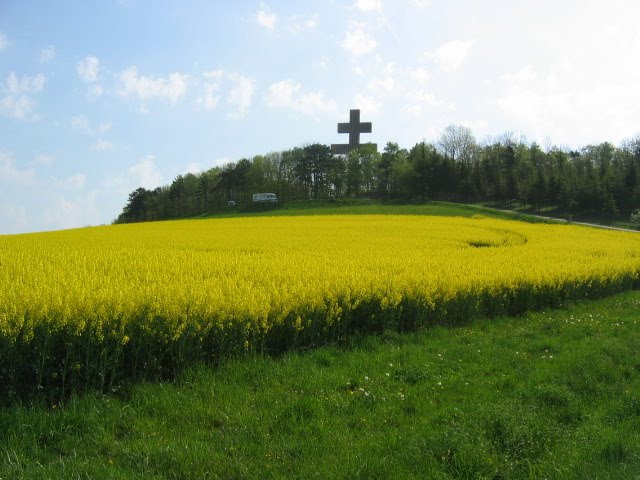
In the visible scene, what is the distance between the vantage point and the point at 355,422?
187 inches

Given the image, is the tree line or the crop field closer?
the crop field

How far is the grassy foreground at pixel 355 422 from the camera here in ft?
12.7

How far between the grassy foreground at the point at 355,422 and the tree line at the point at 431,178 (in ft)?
193

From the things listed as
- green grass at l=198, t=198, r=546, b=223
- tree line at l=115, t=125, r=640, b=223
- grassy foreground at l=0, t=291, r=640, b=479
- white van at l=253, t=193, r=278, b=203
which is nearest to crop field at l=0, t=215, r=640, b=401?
grassy foreground at l=0, t=291, r=640, b=479

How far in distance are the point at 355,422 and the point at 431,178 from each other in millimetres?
72818

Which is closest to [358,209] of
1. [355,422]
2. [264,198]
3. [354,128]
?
[354,128]

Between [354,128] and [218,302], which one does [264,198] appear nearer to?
[354,128]

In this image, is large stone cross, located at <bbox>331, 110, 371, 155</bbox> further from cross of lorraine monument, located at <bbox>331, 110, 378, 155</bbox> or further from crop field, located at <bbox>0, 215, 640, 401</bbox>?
crop field, located at <bbox>0, 215, 640, 401</bbox>

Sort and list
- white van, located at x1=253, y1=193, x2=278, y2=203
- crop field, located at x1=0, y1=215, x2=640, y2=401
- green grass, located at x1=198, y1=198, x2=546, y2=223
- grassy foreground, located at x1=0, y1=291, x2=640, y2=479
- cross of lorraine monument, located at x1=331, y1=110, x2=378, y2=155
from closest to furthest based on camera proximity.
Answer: grassy foreground, located at x1=0, y1=291, x2=640, y2=479 → crop field, located at x1=0, y1=215, x2=640, y2=401 → green grass, located at x1=198, y1=198, x2=546, y2=223 → cross of lorraine monument, located at x1=331, y1=110, x2=378, y2=155 → white van, located at x1=253, y1=193, x2=278, y2=203

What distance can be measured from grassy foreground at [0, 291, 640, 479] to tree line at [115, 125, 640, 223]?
193 feet

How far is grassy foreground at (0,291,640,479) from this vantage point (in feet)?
12.7

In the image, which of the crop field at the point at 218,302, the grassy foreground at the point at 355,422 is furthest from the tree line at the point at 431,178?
the grassy foreground at the point at 355,422

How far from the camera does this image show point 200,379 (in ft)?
19.0

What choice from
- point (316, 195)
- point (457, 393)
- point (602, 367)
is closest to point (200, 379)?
point (457, 393)
